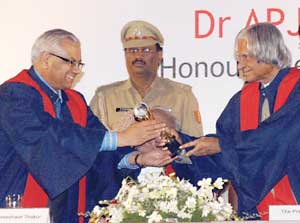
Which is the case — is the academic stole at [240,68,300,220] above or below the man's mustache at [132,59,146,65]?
below

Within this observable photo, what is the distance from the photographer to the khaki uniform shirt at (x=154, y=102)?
20.7 feet

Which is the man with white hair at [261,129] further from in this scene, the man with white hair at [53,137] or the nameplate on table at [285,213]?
the nameplate on table at [285,213]

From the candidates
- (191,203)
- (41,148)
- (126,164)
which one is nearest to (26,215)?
(191,203)

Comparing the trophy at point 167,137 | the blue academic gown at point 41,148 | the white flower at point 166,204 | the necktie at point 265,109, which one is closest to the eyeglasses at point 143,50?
the trophy at point 167,137

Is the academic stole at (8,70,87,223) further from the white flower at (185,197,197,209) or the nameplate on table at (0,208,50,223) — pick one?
the white flower at (185,197,197,209)

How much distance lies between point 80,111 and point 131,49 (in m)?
0.49

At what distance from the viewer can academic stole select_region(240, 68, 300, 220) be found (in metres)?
5.77

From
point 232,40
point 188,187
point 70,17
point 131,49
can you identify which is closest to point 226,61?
point 232,40

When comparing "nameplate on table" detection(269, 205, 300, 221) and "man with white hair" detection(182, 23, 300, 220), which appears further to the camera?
"man with white hair" detection(182, 23, 300, 220)

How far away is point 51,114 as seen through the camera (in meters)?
5.93

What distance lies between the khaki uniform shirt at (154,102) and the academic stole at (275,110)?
343mm

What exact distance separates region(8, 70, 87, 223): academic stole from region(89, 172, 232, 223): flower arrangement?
4.49ft

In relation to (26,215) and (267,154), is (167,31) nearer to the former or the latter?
(267,154)

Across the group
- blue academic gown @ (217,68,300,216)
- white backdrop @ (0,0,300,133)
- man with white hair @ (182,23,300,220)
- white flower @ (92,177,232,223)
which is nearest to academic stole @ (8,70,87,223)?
white backdrop @ (0,0,300,133)
